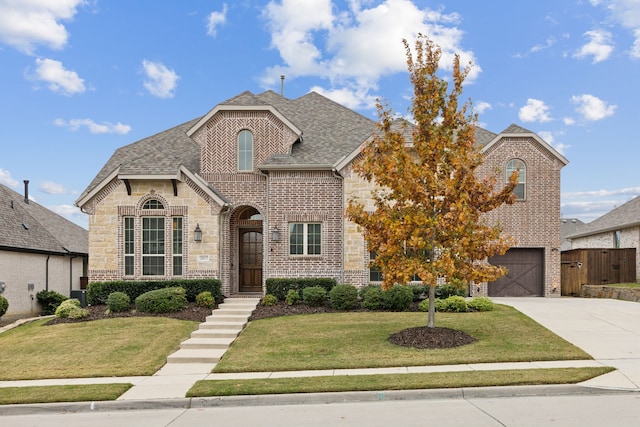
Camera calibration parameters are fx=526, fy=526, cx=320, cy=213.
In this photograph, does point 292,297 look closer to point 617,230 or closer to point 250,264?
point 250,264

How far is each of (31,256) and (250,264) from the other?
40.4 ft

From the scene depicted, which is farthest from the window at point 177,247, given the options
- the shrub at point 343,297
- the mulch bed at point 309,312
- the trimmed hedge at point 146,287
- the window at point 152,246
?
the shrub at point 343,297

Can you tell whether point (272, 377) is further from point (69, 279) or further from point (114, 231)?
point (69, 279)

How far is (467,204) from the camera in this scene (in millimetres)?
11930

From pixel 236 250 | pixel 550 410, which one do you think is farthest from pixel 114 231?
pixel 550 410

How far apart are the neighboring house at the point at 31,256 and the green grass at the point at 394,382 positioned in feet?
58.5

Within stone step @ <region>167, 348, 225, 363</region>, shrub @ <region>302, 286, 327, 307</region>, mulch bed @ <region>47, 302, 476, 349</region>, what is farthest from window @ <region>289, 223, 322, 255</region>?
stone step @ <region>167, 348, 225, 363</region>

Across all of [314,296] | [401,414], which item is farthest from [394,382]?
[314,296]

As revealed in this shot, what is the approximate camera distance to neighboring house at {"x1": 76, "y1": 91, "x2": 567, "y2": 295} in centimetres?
1917

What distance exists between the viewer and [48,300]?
26.1 metres

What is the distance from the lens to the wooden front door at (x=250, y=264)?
69.3 ft

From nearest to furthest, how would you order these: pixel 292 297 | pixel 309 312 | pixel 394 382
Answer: pixel 394 382 → pixel 309 312 → pixel 292 297

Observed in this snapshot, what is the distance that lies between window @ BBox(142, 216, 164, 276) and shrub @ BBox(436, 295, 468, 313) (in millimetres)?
10017

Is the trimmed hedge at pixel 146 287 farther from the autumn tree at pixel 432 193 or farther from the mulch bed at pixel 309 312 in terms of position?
the autumn tree at pixel 432 193
